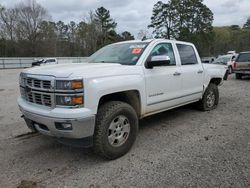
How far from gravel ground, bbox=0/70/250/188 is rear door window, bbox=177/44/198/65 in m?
1.41

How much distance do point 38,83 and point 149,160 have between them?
200 cm

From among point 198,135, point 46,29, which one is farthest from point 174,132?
point 46,29

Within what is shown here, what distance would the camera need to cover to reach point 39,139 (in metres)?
4.40

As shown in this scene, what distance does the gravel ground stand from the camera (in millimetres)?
2963

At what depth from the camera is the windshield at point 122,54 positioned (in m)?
4.11

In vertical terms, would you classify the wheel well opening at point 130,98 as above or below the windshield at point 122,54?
below

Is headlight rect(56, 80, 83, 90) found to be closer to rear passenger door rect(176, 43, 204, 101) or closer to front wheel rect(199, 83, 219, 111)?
rear passenger door rect(176, 43, 204, 101)

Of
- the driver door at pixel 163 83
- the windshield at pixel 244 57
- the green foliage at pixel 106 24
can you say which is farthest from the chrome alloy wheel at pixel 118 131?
the green foliage at pixel 106 24

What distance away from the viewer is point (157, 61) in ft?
12.8

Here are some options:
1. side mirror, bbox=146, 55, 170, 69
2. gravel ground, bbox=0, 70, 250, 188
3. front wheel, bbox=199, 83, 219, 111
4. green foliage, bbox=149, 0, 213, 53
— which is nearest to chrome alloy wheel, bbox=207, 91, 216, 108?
front wheel, bbox=199, 83, 219, 111

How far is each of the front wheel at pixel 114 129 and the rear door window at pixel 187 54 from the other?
6.86 feet

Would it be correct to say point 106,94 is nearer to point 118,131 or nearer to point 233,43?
point 118,131

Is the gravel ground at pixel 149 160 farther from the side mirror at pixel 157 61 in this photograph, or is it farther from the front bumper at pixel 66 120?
the side mirror at pixel 157 61

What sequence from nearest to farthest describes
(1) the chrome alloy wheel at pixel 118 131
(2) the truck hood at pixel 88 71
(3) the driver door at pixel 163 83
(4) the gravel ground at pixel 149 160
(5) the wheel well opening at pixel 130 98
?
(4) the gravel ground at pixel 149 160
(2) the truck hood at pixel 88 71
(1) the chrome alloy wheel at pixel 118 131
(5) the wheel well opening at pixel 130 98
(3) the driver door at pixel 163 83
